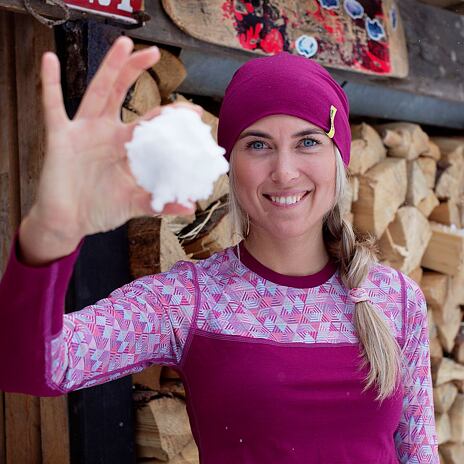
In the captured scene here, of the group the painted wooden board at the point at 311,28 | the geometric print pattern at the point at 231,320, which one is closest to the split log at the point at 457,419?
the painted wooden board at the point at 311,28

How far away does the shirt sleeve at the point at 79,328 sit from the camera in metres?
1.02

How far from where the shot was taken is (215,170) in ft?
3.37

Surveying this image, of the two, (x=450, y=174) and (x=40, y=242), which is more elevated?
(x=450, y=174)

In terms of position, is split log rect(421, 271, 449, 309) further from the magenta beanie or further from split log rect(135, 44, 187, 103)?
the magenta beanie

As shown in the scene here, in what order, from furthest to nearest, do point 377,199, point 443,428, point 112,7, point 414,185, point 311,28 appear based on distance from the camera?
1. point 443,428
2. point 414,185
3. point 377,199
4. point 311,28
5. point 112,7

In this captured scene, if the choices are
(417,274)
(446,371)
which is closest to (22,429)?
(417,274)

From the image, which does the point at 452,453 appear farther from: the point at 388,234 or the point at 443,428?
the point at 388,234

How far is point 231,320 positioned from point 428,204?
2319 mm

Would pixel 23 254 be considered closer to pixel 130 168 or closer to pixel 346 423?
pixel 130 168

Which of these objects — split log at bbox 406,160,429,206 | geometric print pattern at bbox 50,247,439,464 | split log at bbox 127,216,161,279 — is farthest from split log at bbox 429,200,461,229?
geometric print pattern at bbox 50,247,439,464

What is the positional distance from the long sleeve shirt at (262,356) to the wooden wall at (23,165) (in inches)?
32.7

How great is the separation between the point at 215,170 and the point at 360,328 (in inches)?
25.9

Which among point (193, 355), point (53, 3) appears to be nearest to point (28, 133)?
point (53, 3)

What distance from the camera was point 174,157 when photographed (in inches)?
39.0
